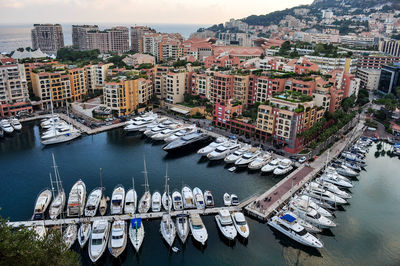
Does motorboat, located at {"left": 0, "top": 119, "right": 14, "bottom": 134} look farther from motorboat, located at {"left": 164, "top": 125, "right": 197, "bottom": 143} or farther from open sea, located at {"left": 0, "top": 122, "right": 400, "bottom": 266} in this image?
motorboat, located at {"left": 164, "top": 125, "right": 197, "bottom": 143}

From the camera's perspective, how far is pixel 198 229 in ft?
117

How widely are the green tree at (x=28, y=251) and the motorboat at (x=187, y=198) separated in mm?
19025

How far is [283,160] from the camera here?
2056 inches

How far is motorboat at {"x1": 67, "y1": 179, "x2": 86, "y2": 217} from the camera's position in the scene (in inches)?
1516

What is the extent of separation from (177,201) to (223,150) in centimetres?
1756

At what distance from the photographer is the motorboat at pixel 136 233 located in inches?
1339

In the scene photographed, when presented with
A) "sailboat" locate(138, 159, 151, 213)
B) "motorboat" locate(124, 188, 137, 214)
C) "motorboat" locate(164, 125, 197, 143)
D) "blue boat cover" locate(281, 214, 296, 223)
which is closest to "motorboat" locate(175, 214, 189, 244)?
"sailboat" locate(138, 159, 151, 213)

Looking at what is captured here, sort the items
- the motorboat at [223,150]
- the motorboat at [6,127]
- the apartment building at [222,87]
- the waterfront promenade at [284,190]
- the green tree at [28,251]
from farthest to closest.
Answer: the apartment building at [222,87]
the motorboat at [6,127]
the motorboat at [223,150]
the waterfront promenade at [284,190]
the green tree at [28,251]

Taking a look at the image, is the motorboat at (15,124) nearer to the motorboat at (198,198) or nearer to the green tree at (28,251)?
the motorboat at (198,198)

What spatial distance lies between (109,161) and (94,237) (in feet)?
73.8

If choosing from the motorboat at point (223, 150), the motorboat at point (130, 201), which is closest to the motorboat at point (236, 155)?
the motorboat at point (223, 150)

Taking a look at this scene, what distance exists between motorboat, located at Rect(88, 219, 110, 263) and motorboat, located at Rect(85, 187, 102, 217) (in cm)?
271

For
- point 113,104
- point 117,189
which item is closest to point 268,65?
point 113,104

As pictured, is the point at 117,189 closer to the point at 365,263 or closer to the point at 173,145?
the point at 173,145
